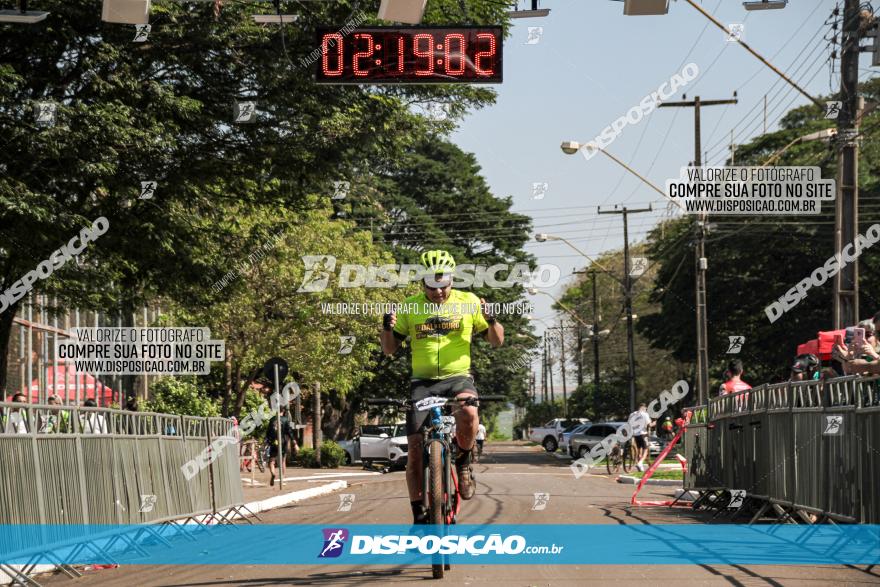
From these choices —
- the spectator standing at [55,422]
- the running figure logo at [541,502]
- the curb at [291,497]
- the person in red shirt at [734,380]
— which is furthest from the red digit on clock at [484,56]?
the curb at [291,497]

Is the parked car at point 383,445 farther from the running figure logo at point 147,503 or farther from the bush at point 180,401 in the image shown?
the running figure logo at point 147,503

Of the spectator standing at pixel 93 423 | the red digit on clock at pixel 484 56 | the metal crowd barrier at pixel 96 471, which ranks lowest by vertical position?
the metal crowd barrier at pixel 96 471

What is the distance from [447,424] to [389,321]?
0.92m

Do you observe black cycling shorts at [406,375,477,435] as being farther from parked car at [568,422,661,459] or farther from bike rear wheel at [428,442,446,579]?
parked car at [568,422,661,459]

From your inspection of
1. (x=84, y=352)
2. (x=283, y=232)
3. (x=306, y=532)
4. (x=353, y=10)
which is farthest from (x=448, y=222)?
(x=306, y=532)

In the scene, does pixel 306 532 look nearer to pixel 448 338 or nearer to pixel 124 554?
pixel 124 554

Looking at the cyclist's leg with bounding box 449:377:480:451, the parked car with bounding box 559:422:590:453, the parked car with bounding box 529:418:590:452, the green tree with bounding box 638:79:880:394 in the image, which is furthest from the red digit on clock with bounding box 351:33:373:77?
the parked car with bounding box 529:418:590:452

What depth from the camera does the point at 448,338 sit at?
383 inches

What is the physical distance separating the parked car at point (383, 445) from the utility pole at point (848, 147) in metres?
22.4

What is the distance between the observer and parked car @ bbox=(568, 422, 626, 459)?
171 feet

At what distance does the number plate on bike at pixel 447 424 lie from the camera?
9273 mm

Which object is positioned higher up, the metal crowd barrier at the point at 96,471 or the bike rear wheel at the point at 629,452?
the metal crowd barrier at the point at 96,471

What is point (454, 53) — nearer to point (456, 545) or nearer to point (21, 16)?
point (21, 16)

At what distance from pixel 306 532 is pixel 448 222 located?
50262 mm
